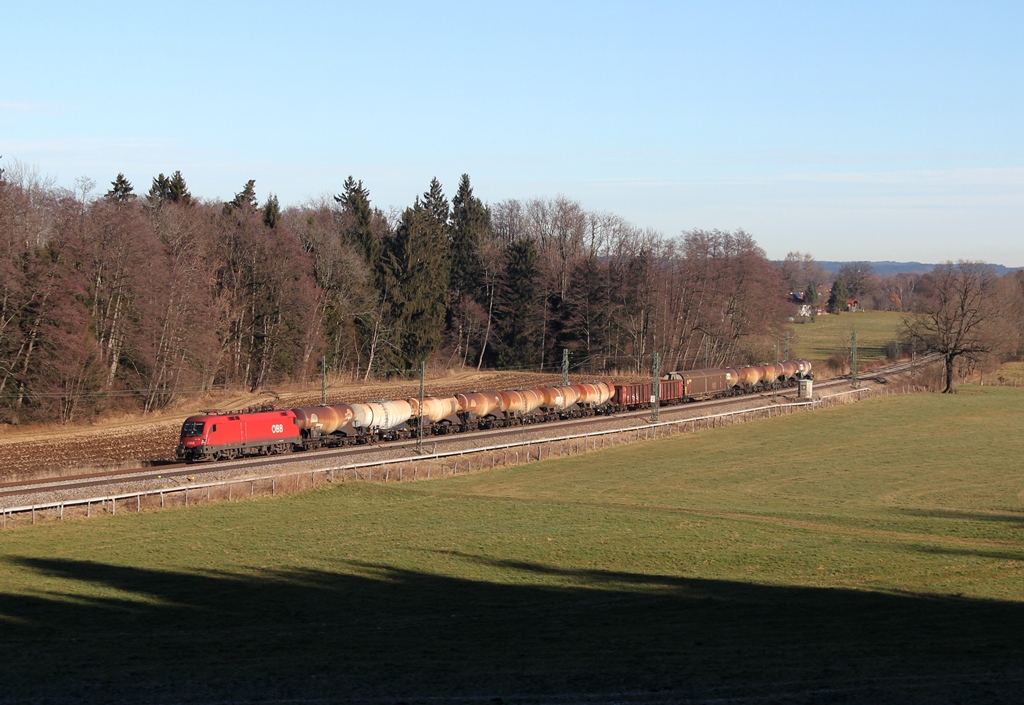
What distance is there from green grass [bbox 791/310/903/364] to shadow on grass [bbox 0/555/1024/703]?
372 ft

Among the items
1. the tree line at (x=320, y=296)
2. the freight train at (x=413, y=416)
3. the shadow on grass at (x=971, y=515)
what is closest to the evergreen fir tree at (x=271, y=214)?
the tree line at (x=320, y=296)

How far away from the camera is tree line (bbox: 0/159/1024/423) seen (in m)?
65.2

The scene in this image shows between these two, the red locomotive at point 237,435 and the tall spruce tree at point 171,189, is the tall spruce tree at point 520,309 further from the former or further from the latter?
the red locomotive at point 237,435

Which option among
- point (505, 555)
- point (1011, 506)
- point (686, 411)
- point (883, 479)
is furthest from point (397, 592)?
point (686, 411)

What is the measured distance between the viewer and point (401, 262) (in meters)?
110

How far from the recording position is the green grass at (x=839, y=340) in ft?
484

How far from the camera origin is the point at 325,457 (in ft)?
174

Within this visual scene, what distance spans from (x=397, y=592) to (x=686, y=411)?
58.8 meters

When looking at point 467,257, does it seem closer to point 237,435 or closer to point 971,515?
point 237,435

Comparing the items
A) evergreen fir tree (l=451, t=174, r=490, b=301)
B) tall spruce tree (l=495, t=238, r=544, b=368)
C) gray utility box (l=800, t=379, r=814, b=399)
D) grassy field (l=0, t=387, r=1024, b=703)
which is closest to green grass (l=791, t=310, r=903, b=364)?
gray utility box (l=800, t=379, r=814, b=399)

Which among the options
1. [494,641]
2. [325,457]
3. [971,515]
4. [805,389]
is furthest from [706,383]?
[494,641]

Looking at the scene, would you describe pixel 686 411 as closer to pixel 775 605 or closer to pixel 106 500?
pixel 106 500

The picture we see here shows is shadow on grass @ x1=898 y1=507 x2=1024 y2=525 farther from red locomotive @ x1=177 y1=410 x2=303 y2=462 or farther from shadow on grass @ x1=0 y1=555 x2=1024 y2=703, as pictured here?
red locomotive @ x1=177 y1=410 x2=303 y2=462

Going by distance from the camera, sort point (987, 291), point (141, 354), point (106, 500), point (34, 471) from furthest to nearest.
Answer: point (987, 291) → point (141, 354) → point (34, 471) → point (106, 500)
